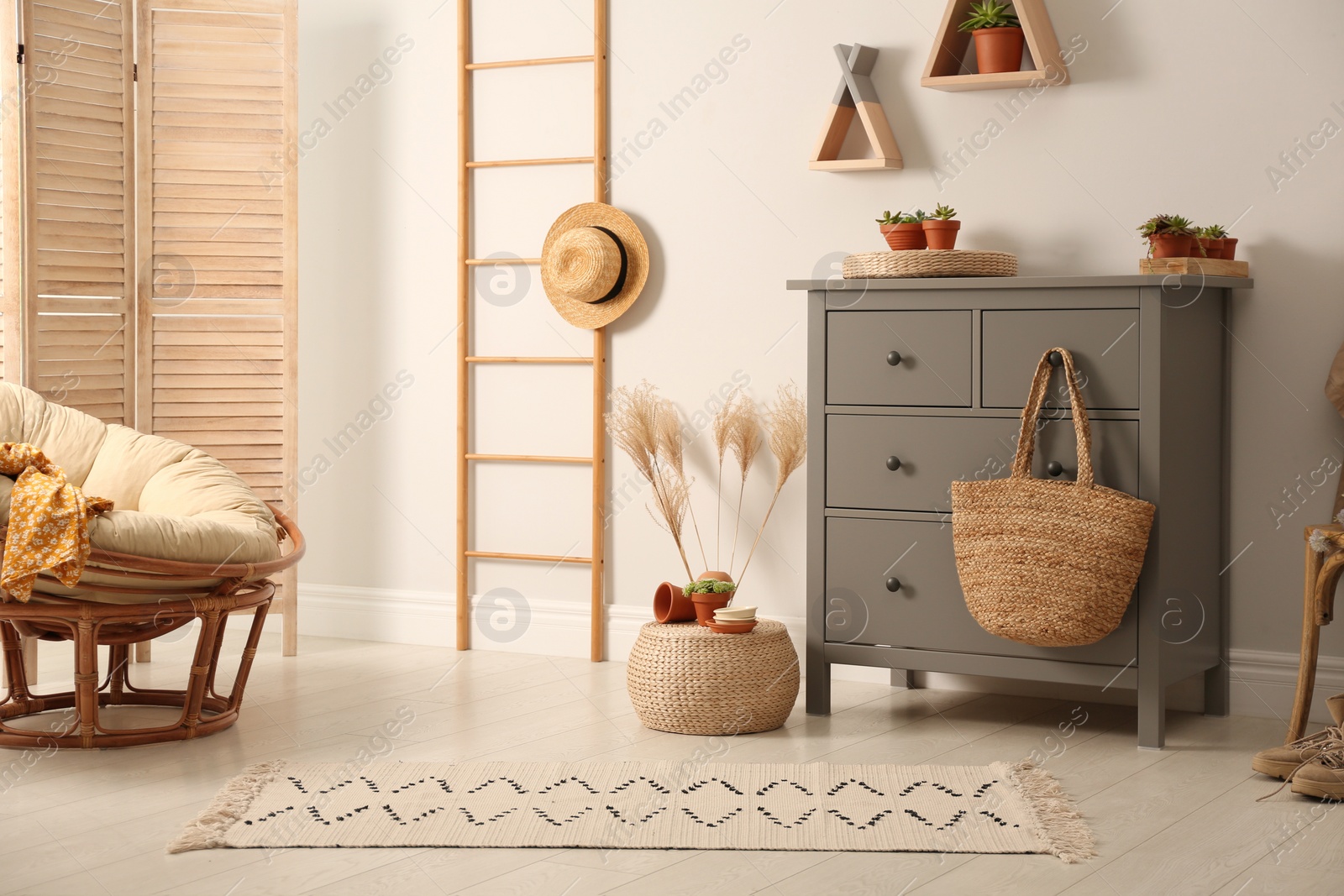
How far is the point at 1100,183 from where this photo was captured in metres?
3.75

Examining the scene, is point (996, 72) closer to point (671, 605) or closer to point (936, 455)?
point (936, 455)

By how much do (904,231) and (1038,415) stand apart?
63 centimetres

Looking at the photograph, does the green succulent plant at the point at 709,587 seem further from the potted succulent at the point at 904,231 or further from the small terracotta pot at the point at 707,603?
the potted succulent at the point at 904,231

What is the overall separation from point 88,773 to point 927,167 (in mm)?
2681

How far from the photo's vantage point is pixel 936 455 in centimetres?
345

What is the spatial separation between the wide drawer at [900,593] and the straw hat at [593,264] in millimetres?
1164

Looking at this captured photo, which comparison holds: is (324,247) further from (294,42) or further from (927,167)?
(927,167)

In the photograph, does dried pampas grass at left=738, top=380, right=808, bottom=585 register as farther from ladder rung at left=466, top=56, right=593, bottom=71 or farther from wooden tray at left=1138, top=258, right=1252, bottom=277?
ladder rung at left=466, top=56, right=593, bottom=71

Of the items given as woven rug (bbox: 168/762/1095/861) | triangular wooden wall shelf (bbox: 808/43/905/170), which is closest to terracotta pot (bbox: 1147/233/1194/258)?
triangular wooden wall shelf (bbox: 808/43/905/170)

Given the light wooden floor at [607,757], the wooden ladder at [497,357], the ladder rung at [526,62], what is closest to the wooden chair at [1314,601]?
the light wooden floor at [607,757]

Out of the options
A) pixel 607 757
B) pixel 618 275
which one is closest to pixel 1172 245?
pixel 618 275

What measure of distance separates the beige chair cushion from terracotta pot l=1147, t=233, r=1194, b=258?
90.8 inches

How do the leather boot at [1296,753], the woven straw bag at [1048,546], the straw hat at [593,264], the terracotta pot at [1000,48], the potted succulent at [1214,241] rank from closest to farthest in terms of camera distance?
the leather boot at [1296,753], the woven straw bag at [1048,546], the potted succulent at [1214,241], the terracotta pot at [1000,48], the straw hat at [593,264]

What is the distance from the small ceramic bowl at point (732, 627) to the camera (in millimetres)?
3467
